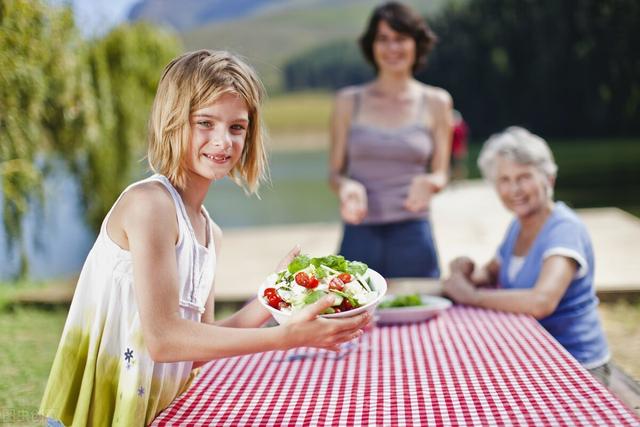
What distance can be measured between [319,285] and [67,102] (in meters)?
4.88

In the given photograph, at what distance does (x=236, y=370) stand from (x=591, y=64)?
2148 cm

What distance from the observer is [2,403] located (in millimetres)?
2576

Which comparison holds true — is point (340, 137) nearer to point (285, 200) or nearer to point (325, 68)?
point (285, 200)

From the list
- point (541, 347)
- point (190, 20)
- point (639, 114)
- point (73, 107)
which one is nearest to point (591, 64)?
point (639, 114)

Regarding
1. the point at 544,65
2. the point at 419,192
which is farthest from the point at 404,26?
the point at 544,65

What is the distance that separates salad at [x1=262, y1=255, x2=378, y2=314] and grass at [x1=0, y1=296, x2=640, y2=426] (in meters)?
1.14

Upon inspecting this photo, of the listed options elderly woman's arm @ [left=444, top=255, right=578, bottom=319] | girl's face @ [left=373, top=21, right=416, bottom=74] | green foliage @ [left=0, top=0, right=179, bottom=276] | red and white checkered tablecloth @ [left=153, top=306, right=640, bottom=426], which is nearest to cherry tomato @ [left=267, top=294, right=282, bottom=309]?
red and white checkered tablecloth @ [left=153, top=306, right=640, bottom=426]

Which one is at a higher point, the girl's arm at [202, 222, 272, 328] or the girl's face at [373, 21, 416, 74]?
the girl's face at [373, 21, 416, 74]

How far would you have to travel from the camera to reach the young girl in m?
1.45

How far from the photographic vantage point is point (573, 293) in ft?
8.61

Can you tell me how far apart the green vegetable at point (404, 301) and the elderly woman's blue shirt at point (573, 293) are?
0.44 meters

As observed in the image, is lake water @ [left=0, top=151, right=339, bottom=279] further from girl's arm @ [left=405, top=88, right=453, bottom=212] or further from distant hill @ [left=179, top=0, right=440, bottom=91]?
distant hill @ [left=179, top=0, right=440, bottom=91]

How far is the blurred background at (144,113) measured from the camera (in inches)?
173

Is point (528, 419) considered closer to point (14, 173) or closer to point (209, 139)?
point (209, 139)
